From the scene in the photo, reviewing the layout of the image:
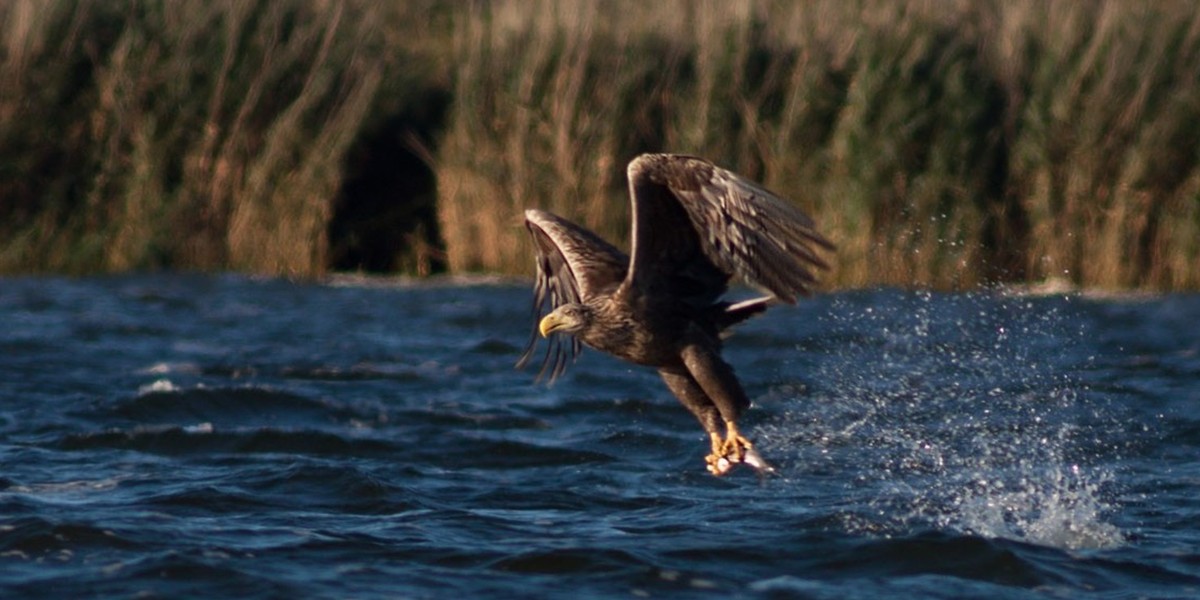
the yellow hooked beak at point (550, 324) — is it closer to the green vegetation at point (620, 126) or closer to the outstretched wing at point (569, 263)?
the outstretched wing at point (569, 263)

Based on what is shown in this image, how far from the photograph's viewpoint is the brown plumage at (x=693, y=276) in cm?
652

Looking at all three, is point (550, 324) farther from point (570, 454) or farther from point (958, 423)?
point (958, 423)

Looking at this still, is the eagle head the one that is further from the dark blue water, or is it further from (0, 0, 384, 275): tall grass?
(0, 0, 384, 275): tall grass

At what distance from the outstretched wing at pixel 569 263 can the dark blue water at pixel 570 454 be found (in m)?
0.85

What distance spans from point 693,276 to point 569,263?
2.32 ft

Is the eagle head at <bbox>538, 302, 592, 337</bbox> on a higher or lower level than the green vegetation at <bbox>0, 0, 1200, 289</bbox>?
lower

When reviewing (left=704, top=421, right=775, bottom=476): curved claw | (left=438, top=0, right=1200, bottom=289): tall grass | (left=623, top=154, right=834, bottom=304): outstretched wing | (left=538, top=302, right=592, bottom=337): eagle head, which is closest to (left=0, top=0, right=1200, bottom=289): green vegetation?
(left=438, top=0, right=1200, bottom=289): tall grass

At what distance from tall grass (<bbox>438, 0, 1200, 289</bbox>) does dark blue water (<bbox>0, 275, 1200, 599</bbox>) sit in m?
0.46

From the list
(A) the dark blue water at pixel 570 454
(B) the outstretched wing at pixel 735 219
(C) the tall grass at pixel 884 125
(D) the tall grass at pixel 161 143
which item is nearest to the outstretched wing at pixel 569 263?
(B) the outstretched wing at pixel 735 219

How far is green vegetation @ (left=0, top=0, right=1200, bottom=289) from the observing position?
13.4 meters

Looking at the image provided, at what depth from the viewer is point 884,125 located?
13531mm

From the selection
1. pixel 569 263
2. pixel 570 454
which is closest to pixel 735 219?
pixel 569 263

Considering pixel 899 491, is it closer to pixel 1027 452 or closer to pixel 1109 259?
pixel 1027 452

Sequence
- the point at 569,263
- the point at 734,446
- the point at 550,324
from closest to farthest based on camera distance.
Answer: the point at 550,324 → the point at 734,446 → the point at 569,263
